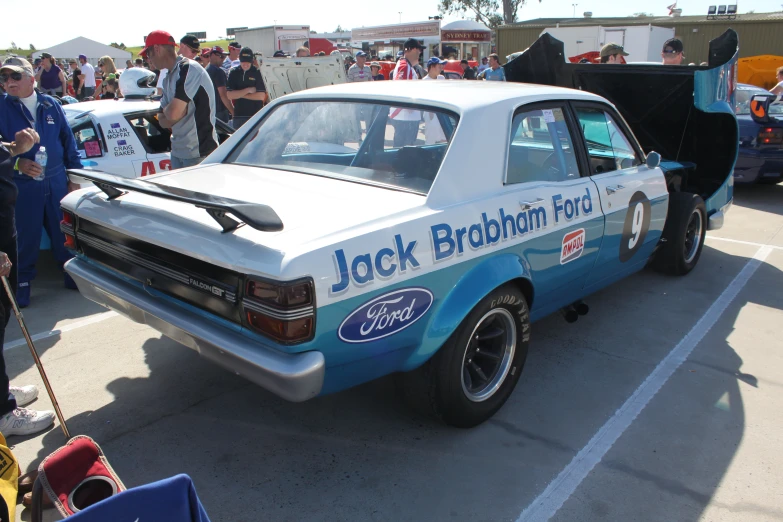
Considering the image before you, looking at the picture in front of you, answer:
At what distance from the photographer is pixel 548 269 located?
3.32 meters

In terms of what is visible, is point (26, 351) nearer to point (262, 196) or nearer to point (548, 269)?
point (262, 196)

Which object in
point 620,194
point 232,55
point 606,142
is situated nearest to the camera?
point 620,194

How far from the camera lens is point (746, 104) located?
8562mm

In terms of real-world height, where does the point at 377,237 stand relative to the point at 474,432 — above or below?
above

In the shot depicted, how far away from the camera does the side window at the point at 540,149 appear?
10.6ft

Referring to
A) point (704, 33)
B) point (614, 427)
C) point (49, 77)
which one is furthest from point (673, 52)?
point (704, 33)

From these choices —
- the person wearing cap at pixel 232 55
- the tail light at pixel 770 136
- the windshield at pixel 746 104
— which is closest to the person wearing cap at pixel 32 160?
the tail light at pixel 770 136

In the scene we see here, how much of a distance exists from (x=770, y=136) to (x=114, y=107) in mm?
7897

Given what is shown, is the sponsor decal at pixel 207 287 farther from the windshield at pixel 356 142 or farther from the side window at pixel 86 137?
the side window at pixel 86 137

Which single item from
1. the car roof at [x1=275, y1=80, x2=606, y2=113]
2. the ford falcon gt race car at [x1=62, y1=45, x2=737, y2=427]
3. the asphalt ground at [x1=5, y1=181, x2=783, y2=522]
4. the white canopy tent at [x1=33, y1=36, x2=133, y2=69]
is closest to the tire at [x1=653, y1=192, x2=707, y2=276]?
the asphalt ground at [x1=5, y1=181, x2=783, y2=522]

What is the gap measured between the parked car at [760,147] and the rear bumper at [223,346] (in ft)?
25.8

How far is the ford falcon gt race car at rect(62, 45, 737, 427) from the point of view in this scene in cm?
231

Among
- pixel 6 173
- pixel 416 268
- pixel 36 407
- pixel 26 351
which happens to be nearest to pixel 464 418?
pixel 416 268

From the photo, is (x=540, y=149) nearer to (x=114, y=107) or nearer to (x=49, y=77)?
(x=114, y=107)
